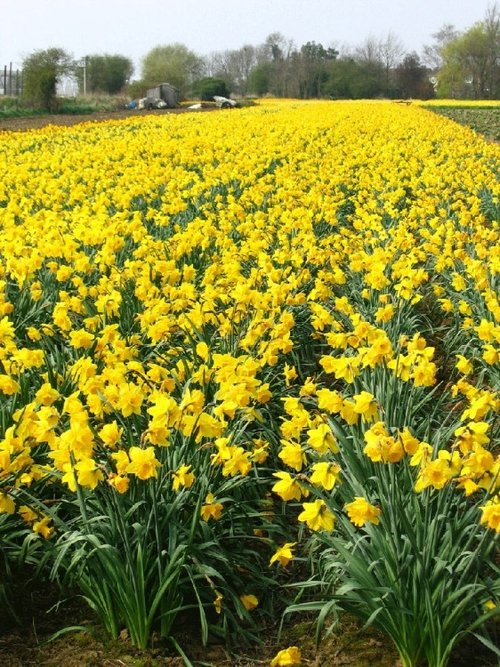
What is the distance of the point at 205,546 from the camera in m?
2.82

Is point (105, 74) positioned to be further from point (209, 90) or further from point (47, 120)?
point (47, 120)

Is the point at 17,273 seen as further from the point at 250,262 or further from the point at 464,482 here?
the point at 464,482

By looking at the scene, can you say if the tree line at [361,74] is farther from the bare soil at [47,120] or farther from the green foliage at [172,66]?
the bare soil at [47,120]

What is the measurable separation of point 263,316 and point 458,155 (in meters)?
11.5

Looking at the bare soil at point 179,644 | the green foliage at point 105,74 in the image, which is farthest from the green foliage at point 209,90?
the bare soil at point 179,644

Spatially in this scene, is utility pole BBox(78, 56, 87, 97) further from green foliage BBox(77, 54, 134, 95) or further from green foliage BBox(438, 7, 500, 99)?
green foliage BBox(438, 7, 500, 99)

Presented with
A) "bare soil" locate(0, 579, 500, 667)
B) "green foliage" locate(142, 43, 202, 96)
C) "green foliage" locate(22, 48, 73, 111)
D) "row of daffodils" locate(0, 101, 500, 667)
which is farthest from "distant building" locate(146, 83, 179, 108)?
"bare soil" locate(0, 579, 500, 667)

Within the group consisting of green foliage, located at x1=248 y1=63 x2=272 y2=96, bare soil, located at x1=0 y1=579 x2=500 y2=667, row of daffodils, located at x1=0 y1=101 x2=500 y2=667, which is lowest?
bare soil, located at x1=0 y1=579 x2=500 y2=667

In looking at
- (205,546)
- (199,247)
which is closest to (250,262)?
(199,247)

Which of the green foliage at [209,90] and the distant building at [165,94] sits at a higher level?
the green foliage at [209,90]

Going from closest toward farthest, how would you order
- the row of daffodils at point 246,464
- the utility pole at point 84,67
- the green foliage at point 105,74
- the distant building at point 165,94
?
the row of daffodils at point 246,464 < the distant building at point 165,94 < the utility pole at point 84,67 < the green foliage at point 105,74

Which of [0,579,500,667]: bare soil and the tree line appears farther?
the tree line

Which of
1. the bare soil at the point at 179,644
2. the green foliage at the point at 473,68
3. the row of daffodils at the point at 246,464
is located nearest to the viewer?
the row of daffodils at the point at 246,464

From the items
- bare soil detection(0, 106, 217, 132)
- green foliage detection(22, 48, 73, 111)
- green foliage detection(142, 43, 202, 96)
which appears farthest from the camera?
green foliage detection(142, 43, 202, 96)
